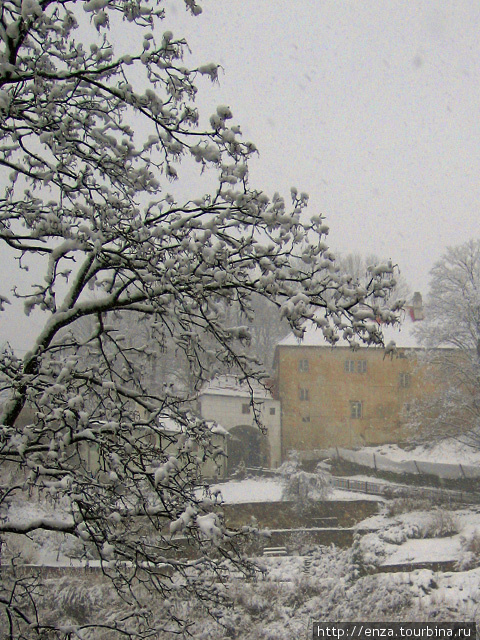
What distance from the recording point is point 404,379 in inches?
1468

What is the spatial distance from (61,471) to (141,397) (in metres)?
0.97

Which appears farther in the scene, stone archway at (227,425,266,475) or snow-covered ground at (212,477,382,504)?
stone archway at (227,425,266,475)

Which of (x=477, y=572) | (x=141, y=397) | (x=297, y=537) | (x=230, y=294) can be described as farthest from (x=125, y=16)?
(x=297, y=537)

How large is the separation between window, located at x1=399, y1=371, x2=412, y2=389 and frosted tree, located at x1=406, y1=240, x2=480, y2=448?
31.8ft

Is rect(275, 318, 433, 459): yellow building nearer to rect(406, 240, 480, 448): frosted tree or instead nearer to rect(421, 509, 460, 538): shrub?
rect(406, 240, 480, 448): frosted tree

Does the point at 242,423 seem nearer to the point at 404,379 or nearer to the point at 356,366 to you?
the point at 356,366

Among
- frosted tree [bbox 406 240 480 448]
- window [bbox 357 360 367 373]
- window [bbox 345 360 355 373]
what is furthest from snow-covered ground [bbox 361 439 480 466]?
window [bbox 345 360 355 373]

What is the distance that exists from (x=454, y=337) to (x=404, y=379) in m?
11.3

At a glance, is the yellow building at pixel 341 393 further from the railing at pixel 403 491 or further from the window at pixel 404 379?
the railing at pixel 403 491

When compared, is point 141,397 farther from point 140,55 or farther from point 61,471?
point 140,55

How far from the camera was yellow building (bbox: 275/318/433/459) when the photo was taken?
35.9m

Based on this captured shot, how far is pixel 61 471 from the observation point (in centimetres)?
376

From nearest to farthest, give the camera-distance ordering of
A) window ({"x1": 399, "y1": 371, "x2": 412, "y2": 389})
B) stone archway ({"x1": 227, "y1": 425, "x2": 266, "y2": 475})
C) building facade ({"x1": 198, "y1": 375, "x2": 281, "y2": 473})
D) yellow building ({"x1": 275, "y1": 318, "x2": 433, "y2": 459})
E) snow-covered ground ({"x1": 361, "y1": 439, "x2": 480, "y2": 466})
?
snow-covered ground ({"x1": 361, "y1": 439, "x2": 480, "y2": 466}) → stone archway ({"x1": 227, "y1": 425, "x2": 266, "y2": 475}) → building facade ({"x1": 198, "y1": 375, "x2": 281, "y2": 473}) → yellow building ({"x1": 275, "y1": 318, "x2": 433, "y2": 459}) → window ({"x1": 399, "y1": 371, "x2": 412, "y2": 389})

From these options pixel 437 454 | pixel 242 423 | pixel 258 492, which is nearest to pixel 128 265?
pixel 258 492
